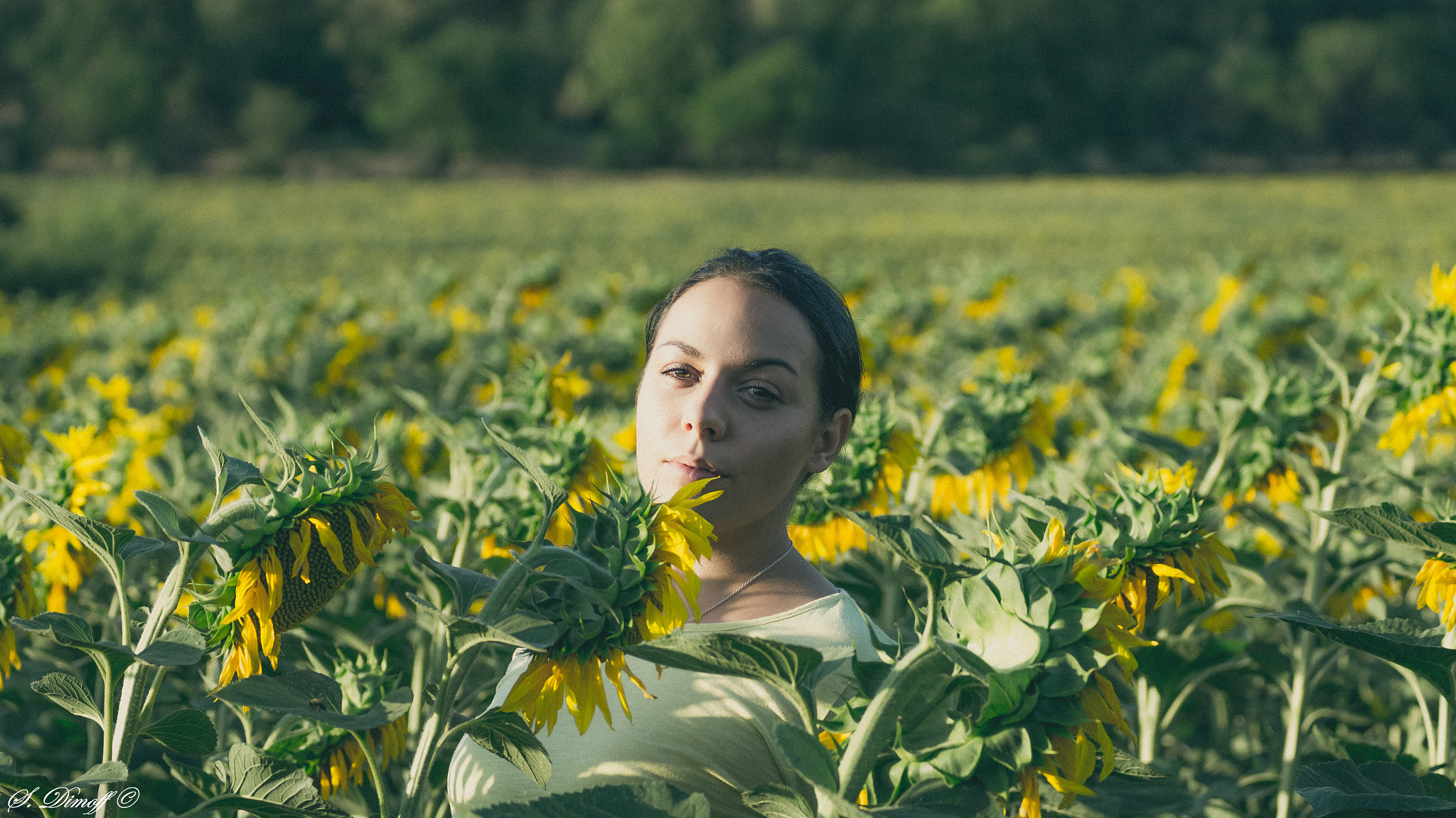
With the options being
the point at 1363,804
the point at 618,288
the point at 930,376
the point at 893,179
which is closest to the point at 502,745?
the point at 1363,804

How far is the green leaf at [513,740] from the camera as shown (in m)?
1.23

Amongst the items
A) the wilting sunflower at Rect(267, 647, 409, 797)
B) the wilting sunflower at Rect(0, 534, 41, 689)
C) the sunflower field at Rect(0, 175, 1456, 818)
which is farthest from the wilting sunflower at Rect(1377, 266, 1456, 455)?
the wilting sunflower at Rect(0, 534, 41, 689)

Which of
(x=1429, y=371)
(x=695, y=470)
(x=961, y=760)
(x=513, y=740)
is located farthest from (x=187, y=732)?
(x=1429, y=371)

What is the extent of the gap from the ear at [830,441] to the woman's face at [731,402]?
97mm

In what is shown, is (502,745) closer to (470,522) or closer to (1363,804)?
(470,522)

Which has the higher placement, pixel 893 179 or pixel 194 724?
pixel 893 179

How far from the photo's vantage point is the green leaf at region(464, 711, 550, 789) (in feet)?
4.02

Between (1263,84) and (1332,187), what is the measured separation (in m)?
26.7

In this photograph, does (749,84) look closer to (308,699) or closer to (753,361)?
(753,361)

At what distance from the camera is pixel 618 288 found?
5.69 metres

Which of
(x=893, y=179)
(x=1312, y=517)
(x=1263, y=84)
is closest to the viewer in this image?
(x=1312, y=517)

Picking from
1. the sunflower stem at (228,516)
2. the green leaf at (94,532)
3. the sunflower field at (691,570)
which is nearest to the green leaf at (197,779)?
the sunflower field at (691,570)

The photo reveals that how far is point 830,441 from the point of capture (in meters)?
1.92

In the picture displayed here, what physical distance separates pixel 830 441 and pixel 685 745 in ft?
2.05
